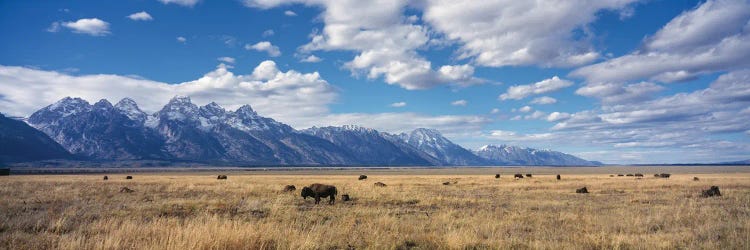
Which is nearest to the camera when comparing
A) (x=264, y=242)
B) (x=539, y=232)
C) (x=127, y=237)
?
(x=264, y=242)

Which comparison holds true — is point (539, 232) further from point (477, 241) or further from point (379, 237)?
point (379, 237)

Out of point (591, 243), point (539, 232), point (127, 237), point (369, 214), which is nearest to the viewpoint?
point (127, 237)

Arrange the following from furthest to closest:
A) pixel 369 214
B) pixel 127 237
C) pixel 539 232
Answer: pixel 369 214, pixel 539 232, pixel 127 237

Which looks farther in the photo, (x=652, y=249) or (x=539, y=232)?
(x=539, y=232)

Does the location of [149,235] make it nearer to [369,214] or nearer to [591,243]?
[369,214]

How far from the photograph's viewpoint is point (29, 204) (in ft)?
69.4

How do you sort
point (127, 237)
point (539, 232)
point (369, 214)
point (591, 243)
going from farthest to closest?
point (369, 214) < point (539, 232) < point (591, 243) < point (127, 237)

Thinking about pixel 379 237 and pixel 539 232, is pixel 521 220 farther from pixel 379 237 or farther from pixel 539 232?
pixel 379 237

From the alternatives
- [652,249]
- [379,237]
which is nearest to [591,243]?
[652,249]

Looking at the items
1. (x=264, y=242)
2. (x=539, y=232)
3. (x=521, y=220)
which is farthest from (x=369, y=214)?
(x=264, y=242)

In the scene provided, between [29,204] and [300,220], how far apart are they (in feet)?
50.6

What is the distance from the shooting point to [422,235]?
37.4 feet

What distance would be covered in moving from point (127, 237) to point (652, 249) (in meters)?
11.8

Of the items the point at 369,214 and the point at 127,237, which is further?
the point at 369,214
